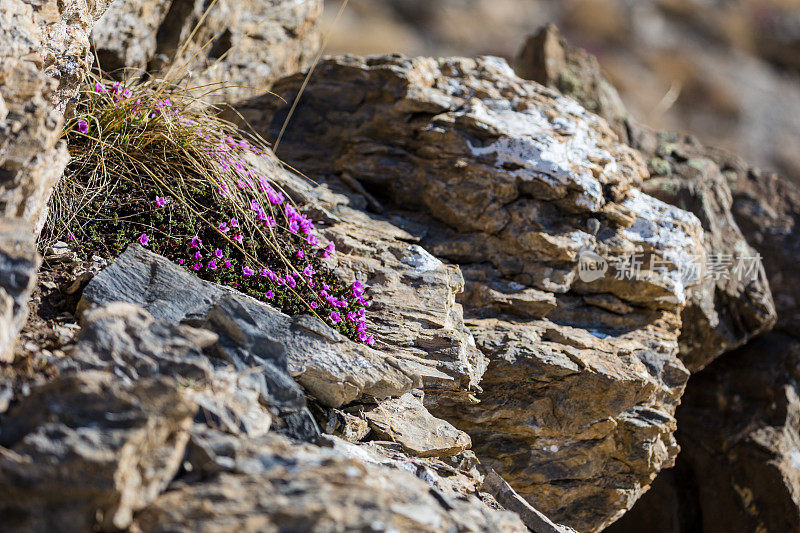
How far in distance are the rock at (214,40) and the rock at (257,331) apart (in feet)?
6.54

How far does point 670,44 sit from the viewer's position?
2575 centimetres

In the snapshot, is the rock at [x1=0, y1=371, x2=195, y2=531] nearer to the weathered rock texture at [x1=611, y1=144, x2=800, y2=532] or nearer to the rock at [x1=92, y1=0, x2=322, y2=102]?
the rock at [x1=92, y1=0, x2=322, y2=102]

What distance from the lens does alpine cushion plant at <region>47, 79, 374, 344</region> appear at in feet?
12.4

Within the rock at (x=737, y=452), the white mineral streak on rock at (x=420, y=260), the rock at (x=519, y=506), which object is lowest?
the rock at (x=737, y=452)

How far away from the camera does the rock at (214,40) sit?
529cm

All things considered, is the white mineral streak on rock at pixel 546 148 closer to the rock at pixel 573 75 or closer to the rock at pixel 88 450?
the rock at pixel 573 75

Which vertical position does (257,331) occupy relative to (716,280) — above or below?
below

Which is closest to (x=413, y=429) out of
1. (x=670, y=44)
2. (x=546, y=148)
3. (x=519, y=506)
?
(x=519, y=506)

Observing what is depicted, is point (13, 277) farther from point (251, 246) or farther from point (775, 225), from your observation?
point (775, 225)

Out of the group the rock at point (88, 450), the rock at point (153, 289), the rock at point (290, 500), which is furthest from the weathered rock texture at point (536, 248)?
the rock at point (88, 450)

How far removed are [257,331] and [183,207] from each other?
3.95 ft

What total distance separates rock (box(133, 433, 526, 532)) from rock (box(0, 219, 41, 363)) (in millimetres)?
855

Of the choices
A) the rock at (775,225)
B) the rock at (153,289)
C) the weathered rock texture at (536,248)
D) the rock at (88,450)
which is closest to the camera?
the rock at (88,450)

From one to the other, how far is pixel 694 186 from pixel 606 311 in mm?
1990
